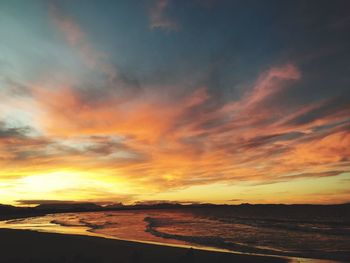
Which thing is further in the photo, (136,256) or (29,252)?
(29,252)

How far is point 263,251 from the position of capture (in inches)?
866

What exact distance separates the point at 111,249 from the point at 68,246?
3.36 metres

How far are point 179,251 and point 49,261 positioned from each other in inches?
377

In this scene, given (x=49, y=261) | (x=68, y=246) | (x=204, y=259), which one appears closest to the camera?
(x=49, y=261)

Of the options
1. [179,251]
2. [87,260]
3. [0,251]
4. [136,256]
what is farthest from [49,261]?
[179,251]

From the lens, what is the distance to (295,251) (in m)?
22.6

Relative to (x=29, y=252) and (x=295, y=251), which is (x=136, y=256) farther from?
(x=295, y=251)

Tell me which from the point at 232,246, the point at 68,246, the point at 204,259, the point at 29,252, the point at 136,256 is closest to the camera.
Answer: the point at 136,256

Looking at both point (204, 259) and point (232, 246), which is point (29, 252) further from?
point (232, 246)

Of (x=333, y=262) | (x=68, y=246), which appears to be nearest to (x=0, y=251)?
(x=68, y=246)

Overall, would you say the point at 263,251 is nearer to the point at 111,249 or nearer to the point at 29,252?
the point at 111,249

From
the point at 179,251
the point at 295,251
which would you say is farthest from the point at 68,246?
the point at 295,251

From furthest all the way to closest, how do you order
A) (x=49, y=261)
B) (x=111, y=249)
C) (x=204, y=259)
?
(x=111, y=249)
(x=204, y=259)
(x=49, y=261)

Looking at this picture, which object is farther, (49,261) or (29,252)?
(29,252)
